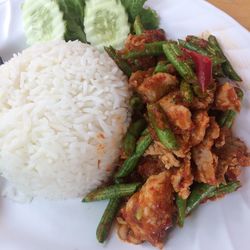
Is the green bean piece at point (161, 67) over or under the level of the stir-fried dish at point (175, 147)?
over

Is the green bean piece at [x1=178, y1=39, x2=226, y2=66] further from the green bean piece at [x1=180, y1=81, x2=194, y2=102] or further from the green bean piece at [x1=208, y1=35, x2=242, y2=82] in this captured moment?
the green bean piece at [x1=180, y1=81, x2=194, y2=102]

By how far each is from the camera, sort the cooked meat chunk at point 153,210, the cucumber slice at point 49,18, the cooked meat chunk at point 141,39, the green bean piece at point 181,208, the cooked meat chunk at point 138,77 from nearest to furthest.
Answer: the cooked meat chunk at point 153,210 → the green bean piece at point 181,208 → the cooked meat chunk at point 138,77 → the cooked meat chunk at point 141,39 → the cucumber slice at point 49,18

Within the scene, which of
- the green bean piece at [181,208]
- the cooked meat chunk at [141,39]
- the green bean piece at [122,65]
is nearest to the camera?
the green bean piece at [181,208]

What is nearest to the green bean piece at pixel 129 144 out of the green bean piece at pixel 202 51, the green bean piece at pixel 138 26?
the green bean piece at pixel 202 51

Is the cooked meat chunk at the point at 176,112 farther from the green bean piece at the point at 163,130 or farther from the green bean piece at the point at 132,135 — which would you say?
the green bean piece at the point at 132,135

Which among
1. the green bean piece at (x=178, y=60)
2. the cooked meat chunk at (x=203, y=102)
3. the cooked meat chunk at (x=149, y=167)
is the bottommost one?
the cooked meat chunk at (x=149, y=167)

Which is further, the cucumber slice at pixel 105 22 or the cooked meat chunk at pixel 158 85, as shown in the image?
the cucumber slice at pixel 105 22

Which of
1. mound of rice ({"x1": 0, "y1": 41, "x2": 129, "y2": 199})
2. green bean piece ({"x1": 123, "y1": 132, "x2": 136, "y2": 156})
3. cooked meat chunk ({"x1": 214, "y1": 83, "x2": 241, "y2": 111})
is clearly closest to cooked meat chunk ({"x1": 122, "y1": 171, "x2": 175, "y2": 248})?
green bean piece ({"x1": 123, "y1": 132, "x2": 136, "y2": 156})
